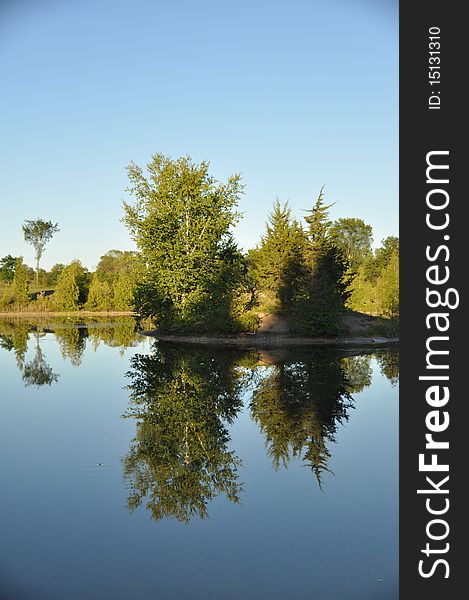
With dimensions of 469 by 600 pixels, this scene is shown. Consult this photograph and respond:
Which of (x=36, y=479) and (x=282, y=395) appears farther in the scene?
(x=282, y=395)

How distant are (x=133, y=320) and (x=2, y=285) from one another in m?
29.5

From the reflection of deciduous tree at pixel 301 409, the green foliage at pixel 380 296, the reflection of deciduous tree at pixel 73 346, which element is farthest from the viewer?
the green foliage at pixel 380 296

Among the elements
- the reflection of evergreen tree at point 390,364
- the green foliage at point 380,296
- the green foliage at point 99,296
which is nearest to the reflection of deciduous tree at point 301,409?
the reflection of evergreen tree at point 390,364

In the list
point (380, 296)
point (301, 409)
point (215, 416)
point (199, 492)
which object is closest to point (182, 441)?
point (215, 416)

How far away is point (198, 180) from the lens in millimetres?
29375

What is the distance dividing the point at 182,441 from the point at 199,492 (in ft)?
6.54

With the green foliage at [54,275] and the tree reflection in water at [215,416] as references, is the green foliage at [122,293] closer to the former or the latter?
the green foliage at [54,275]

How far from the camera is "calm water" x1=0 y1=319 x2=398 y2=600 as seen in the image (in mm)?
4277

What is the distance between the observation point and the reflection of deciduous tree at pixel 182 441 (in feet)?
19.4

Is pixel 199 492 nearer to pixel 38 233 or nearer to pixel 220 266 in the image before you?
pixel 220 266

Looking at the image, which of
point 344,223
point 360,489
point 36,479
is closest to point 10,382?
point 36,479

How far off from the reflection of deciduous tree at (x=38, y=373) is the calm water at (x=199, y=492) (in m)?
1.06

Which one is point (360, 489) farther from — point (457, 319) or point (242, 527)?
point (457, 319)

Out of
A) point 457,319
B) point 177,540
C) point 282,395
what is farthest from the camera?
point 282,395
